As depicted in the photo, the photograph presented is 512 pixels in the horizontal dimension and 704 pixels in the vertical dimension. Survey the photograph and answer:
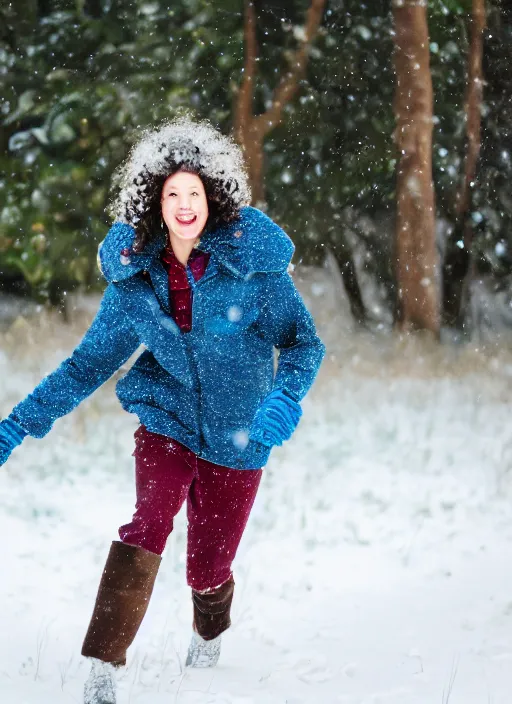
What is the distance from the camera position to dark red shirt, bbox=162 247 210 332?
133 inches

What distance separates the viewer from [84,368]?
3.48 meters

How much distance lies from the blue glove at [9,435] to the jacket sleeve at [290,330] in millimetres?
933

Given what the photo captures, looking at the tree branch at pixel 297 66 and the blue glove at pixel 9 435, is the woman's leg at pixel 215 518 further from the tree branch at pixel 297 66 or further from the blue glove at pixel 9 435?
the tree branch at pixel 297 66

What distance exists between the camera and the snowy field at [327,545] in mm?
3822

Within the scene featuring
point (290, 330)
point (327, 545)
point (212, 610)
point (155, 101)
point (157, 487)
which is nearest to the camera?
point (157, 487)

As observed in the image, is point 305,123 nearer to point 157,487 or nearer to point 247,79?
point 247,79

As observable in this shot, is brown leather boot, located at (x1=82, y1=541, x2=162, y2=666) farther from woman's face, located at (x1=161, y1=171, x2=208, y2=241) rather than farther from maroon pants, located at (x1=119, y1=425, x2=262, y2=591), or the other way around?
woman's face, located at (x1=161, y1=171, x2=208, y2=241)

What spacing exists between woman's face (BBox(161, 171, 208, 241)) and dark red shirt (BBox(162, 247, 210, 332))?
0.08 metres

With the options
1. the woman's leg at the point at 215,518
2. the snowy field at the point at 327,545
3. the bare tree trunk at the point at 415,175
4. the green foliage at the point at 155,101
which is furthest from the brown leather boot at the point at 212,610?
the bare tree trunk at the point at 415,175

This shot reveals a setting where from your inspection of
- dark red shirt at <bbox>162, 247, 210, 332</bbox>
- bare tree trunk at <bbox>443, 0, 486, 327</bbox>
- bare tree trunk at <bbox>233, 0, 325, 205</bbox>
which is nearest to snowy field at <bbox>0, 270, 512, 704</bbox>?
bare tree trunk at <bbox>443, 0, 486, 327</bbox>

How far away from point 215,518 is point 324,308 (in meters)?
6.77

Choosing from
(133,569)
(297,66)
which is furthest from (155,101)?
(133,569)

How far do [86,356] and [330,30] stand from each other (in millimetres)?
6327

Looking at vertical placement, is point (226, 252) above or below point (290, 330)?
Answer: above
